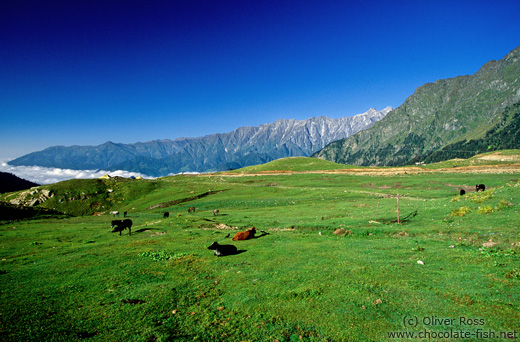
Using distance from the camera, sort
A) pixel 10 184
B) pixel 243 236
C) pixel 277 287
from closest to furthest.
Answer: pixel 277 287 < pixel 243 236 < pixel 10 184

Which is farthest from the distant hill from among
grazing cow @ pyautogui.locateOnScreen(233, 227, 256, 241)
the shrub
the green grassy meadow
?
the shrub

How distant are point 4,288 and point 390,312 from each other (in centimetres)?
1727

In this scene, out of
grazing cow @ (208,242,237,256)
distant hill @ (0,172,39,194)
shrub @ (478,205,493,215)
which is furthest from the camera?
distant hill @ (0,172,39,194)

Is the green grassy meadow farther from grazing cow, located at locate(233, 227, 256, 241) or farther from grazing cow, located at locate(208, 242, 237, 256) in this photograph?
grazing cow, located at locate(233, 227, 256, 241)

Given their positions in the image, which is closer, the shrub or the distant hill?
the shrub

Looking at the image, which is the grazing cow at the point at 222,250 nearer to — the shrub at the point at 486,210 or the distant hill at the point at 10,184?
the shrub at the point at 486,210

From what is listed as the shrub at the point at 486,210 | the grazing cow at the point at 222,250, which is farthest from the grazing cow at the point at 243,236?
the shrub at the point at 486,210

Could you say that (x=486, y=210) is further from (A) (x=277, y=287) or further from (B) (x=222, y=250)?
(B) (x=222, y=250)

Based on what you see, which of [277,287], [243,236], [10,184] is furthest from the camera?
[10,184]

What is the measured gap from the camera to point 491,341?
752 centimetres

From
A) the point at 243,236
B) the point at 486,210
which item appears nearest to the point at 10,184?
the point at 243,236

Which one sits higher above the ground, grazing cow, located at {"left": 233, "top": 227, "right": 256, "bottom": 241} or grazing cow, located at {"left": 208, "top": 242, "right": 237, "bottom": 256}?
grazing cow, located at {"left": 208, "top": 242, "right": 237, "bottom": 256}

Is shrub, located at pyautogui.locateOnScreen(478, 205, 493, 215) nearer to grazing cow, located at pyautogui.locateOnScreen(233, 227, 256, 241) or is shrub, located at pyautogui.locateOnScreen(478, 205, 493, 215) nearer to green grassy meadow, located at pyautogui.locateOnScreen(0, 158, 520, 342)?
green grassy meadow, located at pyautogui.locateOnScreen(0, 158, 520, 342)

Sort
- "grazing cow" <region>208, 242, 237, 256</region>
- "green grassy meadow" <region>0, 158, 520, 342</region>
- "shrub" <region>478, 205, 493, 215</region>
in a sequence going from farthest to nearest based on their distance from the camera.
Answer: "shrub" <region>478, 205, 493, 215</region> → "grazing cow" <region>208, 242, 237, 256</region> → "green grassy meadow" <region>0, 158, 520, 342</region>
